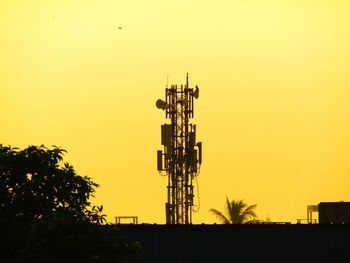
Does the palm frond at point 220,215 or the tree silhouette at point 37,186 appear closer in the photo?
the tree silhouette at point 37,186

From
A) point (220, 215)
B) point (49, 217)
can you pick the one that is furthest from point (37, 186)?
point (220, 215)

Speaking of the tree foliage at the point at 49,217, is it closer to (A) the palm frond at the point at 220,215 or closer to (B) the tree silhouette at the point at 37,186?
(B) the tree silhouette at the point at 37,186

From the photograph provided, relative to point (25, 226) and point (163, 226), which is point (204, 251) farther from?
point (25, 226)

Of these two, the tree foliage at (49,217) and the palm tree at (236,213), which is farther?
the palm tree at (236,213)

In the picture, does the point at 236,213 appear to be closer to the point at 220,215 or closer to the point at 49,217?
the point at 220,215

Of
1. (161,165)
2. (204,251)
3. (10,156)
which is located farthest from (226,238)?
(161,165)

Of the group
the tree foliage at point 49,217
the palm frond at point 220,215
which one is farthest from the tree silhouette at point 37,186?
Answer: the palm frond at point 220,215

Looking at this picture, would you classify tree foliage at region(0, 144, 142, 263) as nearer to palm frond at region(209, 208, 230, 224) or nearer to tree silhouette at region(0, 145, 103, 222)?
tree silhouette at region(0, 145, 103, 222)

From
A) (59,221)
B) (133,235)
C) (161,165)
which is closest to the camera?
(59,221)

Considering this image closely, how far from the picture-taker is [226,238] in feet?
311

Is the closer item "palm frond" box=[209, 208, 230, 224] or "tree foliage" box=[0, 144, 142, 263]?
"tree foliage" box=[0, 144, 142, 263]

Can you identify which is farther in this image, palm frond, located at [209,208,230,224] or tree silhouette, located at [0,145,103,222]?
palm frond, located at [209,208,230,224]

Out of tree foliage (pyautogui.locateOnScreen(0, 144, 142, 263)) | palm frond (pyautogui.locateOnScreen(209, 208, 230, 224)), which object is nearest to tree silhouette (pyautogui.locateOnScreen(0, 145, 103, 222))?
tree foliage (pyautogui.locateOnScreen(0, 144, 142, 263))

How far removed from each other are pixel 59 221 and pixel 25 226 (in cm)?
332
